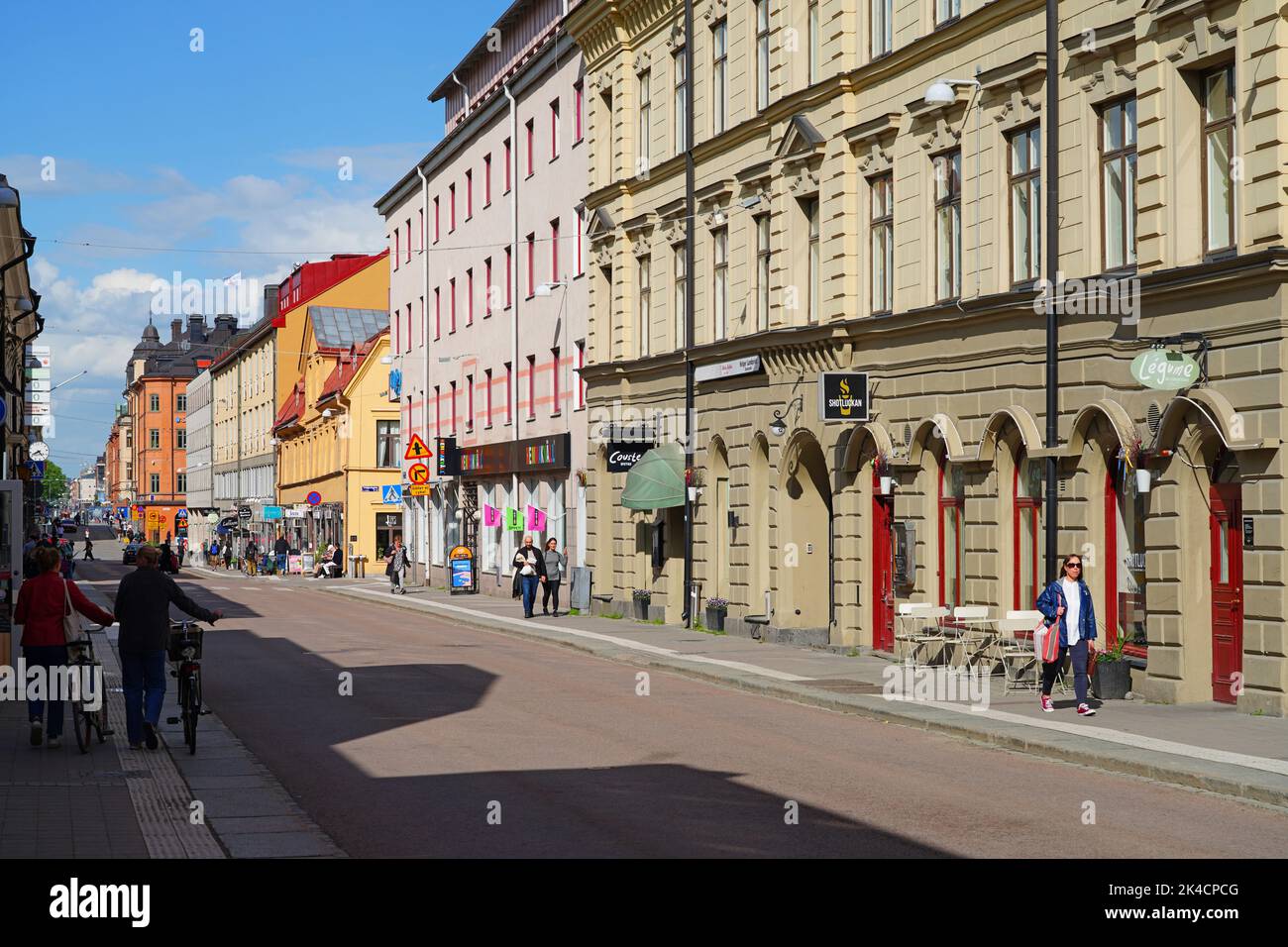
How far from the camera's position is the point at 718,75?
106 ft

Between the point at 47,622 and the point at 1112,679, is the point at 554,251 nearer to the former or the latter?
the point at 1112,679

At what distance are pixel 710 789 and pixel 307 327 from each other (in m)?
76.4

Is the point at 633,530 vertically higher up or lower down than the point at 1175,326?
lower down

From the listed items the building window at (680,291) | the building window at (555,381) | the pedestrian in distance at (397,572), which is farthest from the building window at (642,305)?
the pedestrian in distance at (397,572)

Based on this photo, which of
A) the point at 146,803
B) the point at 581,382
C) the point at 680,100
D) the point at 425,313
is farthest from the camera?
the point at 425,313

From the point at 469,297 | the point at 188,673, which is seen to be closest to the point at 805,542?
the point at 188,673

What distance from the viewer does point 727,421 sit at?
105 ft

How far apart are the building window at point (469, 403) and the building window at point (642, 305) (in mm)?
17767

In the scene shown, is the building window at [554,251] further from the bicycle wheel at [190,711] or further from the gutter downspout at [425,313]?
the bicycle wheel at [190,711]

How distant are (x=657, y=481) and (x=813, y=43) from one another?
31.5ft

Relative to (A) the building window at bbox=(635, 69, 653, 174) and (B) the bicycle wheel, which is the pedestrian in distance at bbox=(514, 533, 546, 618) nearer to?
(A) the building window at bbox=(635, 69, 653, 174)
